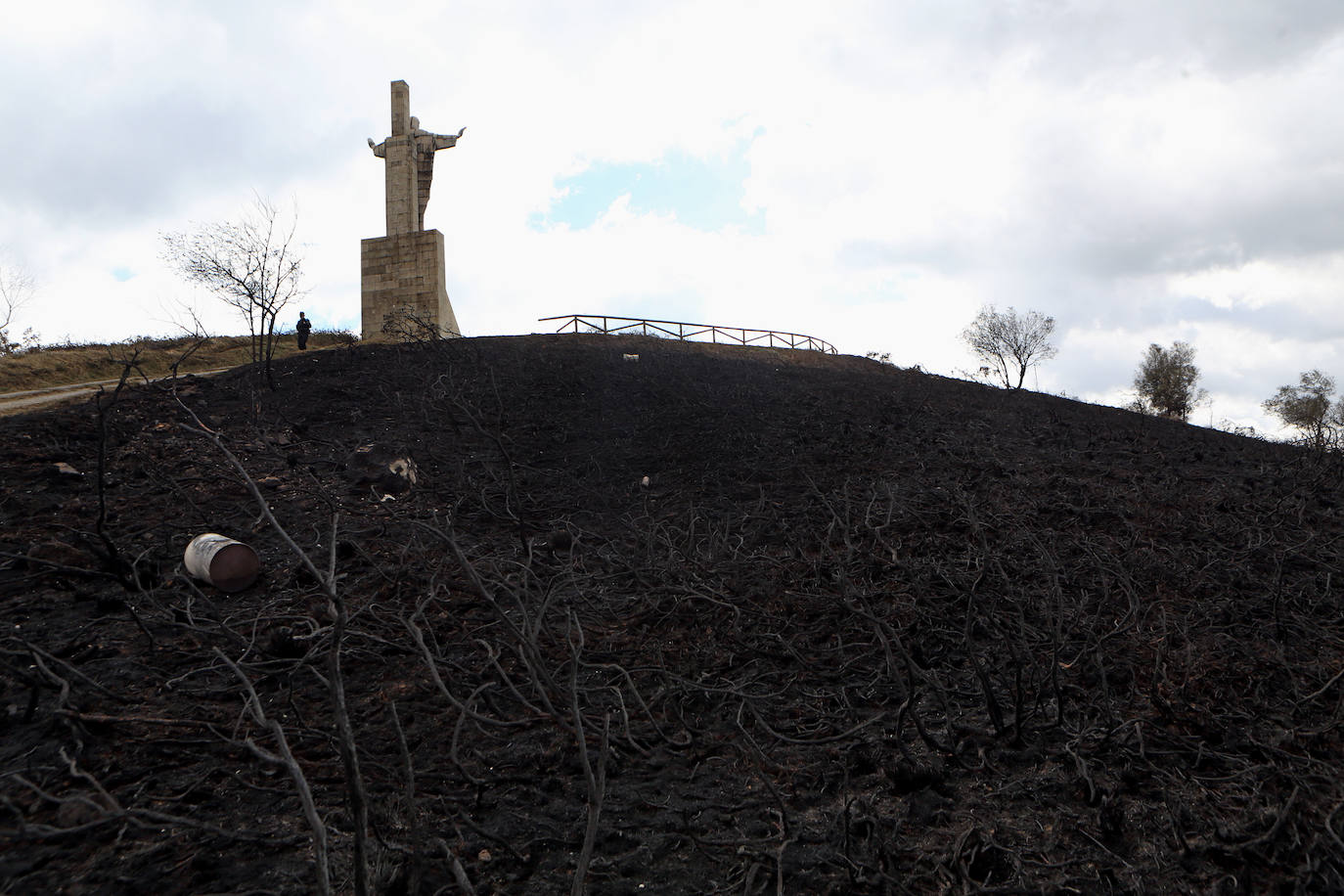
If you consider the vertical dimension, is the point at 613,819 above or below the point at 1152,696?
below

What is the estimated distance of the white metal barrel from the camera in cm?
542

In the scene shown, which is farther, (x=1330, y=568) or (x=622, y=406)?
(x=622, y=406)

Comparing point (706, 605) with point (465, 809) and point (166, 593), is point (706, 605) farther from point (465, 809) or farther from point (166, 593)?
point (166, 593)

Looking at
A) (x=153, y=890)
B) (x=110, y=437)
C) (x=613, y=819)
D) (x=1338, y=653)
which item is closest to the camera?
(x=153, y=890)

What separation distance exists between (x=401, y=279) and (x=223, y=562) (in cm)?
1595

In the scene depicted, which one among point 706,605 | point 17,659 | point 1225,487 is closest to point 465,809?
point 706,605

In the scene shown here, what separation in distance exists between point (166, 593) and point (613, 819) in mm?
4077

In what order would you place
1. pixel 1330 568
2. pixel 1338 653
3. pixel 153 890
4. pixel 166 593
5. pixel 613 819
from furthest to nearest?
pixel 1330 568
pixel 166 593
pixel 1338 653
pixel 613 819
pixel 153 890

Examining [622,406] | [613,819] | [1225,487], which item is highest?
[622,406]

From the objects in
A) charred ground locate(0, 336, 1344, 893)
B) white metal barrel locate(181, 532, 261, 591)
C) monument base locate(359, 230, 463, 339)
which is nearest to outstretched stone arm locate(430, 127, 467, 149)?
monument base locate(359, 230, 463, 339)

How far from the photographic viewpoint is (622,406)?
1172 centimetres

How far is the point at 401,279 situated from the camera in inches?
781

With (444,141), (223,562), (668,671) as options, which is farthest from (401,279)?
(668,671)

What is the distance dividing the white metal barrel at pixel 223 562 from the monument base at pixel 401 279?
14.5 meters
